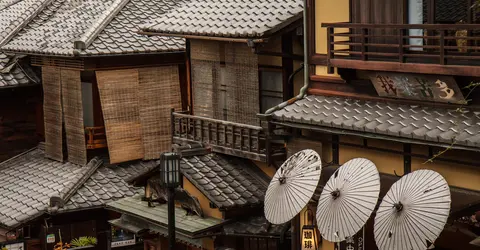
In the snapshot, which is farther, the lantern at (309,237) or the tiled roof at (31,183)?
the tiled roof at (31,183)

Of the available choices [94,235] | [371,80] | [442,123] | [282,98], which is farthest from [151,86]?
[442,123]

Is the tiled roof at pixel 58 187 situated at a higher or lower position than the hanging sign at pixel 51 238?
higher

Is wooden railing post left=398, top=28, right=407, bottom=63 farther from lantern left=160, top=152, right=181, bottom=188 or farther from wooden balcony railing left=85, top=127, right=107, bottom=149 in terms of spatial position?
→ wooden balcony railing left=85, top=127, right=107, bottom=149

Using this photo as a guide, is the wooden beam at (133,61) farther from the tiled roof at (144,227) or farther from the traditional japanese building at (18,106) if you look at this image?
the tiled roof at (144,227)

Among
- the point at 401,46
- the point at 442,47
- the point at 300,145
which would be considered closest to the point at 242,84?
the point at 300,145

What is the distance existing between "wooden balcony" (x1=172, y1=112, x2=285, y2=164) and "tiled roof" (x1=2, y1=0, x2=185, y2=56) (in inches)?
105

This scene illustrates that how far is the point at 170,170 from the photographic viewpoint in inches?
665

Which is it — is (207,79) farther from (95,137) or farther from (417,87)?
(417,87)

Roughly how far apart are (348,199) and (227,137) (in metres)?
6.40

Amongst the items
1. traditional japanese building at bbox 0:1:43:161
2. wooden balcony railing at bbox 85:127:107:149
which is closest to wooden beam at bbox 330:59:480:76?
wooden balcony railing at bbox 85:127:107:149

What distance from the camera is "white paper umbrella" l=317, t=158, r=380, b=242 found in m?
14.9

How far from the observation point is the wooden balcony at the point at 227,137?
19.6 meters

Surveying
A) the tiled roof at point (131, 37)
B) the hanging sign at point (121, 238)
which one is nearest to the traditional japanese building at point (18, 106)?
the tiled roof at point (131, 37)

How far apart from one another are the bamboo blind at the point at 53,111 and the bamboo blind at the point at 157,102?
254cm
